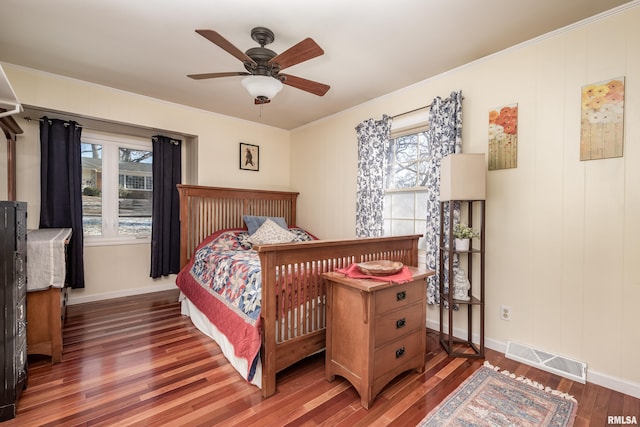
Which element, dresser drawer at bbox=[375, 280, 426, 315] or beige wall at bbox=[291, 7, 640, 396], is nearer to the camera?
dresser drawer at bbox=[375, 280, 426, 315]

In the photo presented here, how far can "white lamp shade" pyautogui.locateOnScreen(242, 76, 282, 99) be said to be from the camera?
210 cm

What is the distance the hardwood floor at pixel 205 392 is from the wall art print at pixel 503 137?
1.60m

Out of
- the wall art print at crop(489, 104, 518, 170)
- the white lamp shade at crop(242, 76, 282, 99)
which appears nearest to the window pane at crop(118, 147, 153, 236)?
the white lamp shade at crop(242, 76, 282, 99)

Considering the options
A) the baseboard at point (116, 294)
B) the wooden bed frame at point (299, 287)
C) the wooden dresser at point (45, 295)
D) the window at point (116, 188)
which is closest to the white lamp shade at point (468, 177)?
the wooden bed frame at point (299, 287)

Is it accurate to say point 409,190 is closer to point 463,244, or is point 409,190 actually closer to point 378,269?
point 463,244

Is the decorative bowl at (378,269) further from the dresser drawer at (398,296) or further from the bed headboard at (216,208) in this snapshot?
the bed headboard at (216,208)

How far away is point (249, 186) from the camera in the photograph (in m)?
4.41

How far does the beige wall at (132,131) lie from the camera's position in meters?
3.00

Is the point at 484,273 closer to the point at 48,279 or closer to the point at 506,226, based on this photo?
the point at 506,226

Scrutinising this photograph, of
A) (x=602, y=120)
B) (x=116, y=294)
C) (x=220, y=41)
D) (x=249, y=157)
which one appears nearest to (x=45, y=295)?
(x=116, y=294)

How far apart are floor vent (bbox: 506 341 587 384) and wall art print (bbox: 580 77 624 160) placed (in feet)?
4.81

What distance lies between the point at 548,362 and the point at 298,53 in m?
2.83

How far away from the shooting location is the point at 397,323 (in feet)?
6.25

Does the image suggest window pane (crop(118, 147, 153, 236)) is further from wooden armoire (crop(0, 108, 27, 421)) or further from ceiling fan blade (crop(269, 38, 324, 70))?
ceiling fan blade (crop(269, 38, 324, 70))
